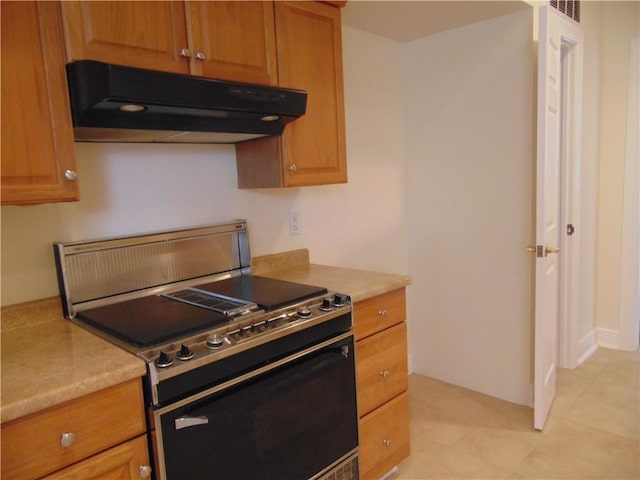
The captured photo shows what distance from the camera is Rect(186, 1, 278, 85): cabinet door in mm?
1605

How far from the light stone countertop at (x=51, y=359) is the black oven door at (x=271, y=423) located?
18 centimetres

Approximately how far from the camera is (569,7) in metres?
2.73

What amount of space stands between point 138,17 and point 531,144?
6.42 feet

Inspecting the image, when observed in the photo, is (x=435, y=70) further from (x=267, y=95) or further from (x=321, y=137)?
(x=267, y=95)

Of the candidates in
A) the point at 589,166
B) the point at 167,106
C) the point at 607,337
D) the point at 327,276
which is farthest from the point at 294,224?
the point at 607,337

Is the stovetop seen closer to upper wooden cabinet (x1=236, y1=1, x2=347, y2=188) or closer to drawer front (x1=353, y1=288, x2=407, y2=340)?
drawer front (x1=353, y1=288, x2=407, y2=340)

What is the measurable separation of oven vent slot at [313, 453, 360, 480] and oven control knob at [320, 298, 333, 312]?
→ 61cm

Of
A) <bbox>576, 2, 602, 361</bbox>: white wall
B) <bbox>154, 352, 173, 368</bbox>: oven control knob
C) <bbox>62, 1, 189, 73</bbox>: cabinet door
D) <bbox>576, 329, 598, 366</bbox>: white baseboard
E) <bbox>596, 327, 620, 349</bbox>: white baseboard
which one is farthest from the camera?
<bbox>596, 327, 620, 349</bbox>: white baseboard

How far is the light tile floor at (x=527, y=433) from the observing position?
2.15 metres

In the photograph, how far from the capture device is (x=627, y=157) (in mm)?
3242

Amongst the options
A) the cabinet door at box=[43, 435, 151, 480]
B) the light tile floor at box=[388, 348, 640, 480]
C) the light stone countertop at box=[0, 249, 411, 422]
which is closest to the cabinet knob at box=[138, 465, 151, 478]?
the cabinet door at box=[43, 435, 151, 480]

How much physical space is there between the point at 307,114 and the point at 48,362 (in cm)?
131

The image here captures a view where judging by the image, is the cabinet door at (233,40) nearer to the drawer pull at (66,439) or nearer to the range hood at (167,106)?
the range hood at (167,106)

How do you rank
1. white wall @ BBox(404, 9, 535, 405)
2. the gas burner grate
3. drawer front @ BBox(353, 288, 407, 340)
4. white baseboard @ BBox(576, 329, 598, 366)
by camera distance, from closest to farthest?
the gas burner grate, drawer front @ BBox(353, 288, 407, 340), white wall @ BBox(404, 9, 535, 405), white baseboard @ BBox(576, 329, 598, 366)
